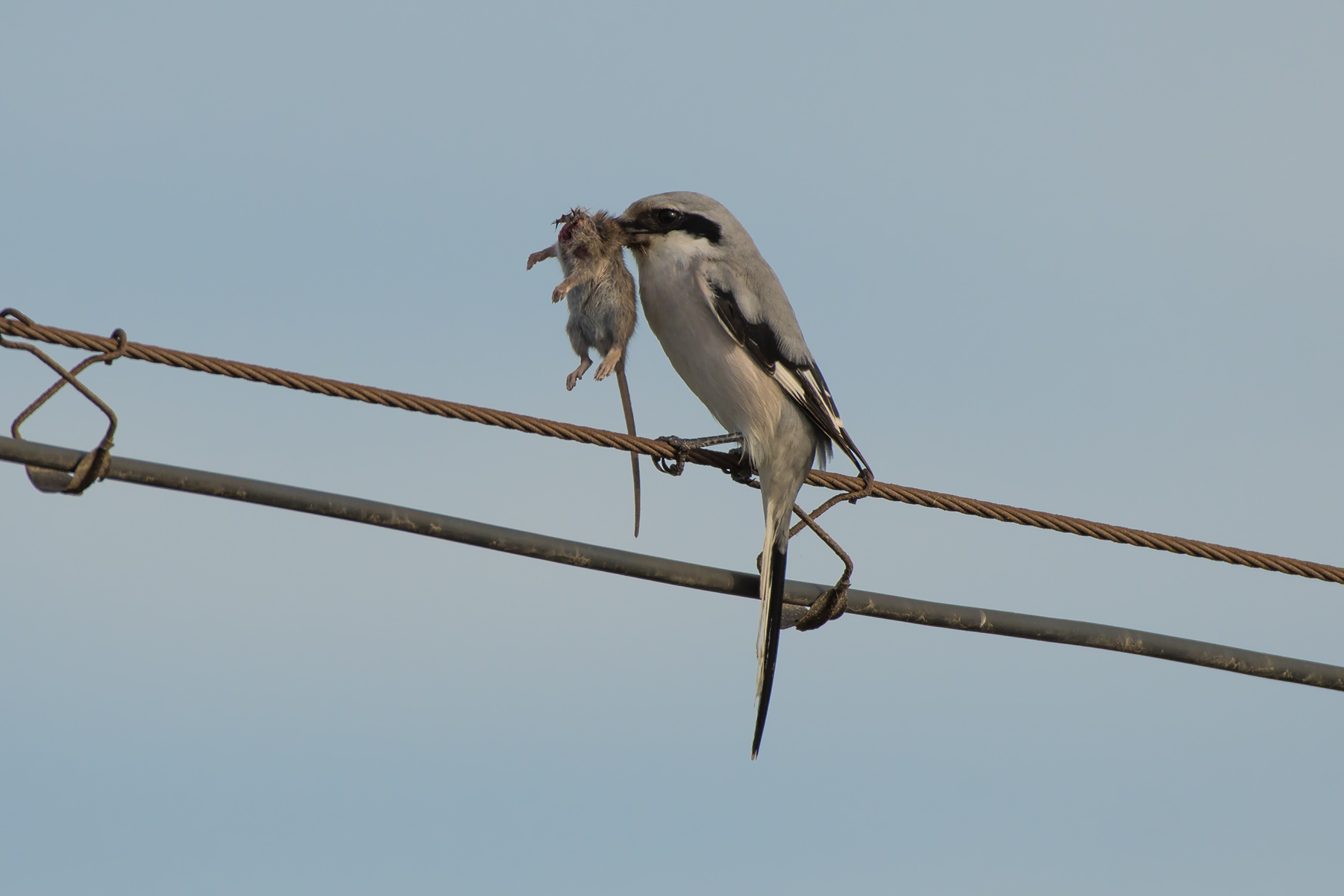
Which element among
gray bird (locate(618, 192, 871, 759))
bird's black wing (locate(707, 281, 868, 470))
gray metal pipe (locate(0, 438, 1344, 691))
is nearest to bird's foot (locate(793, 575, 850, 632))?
gray metal pipe (locate(0, 438, 1344, 691))

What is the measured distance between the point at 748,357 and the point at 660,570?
162cm

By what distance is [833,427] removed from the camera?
4.96 meters

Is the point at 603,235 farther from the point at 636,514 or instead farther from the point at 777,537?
the point at 777,537

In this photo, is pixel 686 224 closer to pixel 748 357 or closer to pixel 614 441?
pixel 748 357

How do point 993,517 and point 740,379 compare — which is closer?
point 993,517

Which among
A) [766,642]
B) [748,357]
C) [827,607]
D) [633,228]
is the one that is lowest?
[766,642]

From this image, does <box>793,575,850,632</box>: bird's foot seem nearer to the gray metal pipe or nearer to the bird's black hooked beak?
the gray metal pipe

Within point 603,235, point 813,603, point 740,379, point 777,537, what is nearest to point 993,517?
point 813,603

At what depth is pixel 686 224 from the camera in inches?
215

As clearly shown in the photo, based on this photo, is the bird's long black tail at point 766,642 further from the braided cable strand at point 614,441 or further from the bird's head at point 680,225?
the bird's head at point 680,225

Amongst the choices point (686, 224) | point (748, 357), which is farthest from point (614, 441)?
point (686, 224)

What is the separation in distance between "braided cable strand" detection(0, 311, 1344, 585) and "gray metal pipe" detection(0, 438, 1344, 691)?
0.26 m

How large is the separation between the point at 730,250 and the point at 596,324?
27.3 inches

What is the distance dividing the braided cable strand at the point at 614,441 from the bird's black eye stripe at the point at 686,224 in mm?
1014
